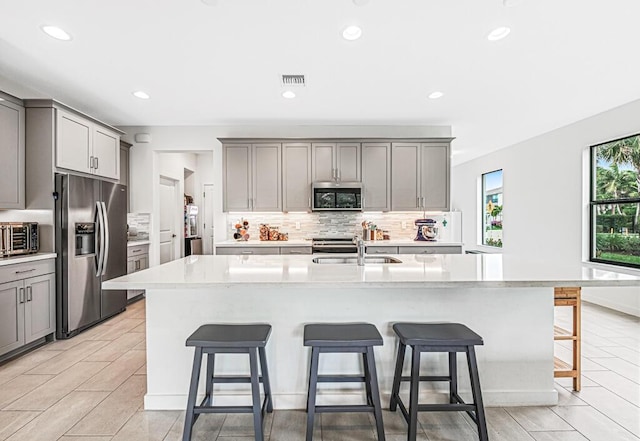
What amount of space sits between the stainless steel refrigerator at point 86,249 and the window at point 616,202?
20.8ft

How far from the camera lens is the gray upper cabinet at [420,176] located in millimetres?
5004

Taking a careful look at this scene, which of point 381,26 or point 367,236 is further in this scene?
point 367,236

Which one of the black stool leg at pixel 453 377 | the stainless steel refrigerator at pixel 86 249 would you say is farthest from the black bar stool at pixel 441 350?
the stainless steel refrigerator at pixel 86 249

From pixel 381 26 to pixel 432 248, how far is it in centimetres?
301

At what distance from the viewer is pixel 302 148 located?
16.3ft

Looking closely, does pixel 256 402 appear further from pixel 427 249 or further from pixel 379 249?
pixel 427 249

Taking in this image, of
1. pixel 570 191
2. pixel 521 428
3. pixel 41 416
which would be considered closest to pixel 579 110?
pixel 570 191

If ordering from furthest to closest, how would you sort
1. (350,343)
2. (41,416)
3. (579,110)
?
(579,110), (41,416), (350,343)

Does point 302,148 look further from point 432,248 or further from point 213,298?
point 213,298

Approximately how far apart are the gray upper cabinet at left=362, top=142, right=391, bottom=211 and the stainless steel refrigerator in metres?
3.26

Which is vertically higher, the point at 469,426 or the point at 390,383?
the point at 390,383

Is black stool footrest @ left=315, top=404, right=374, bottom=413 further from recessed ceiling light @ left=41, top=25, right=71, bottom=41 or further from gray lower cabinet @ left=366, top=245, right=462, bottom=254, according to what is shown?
recessed ceiling light @ left=41, top=25, right=71, bottom=41

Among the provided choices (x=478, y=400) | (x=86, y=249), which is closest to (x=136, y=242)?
(x=86, y=249)

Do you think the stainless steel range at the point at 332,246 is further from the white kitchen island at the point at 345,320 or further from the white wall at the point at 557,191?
the white wall at the point at 557,191
